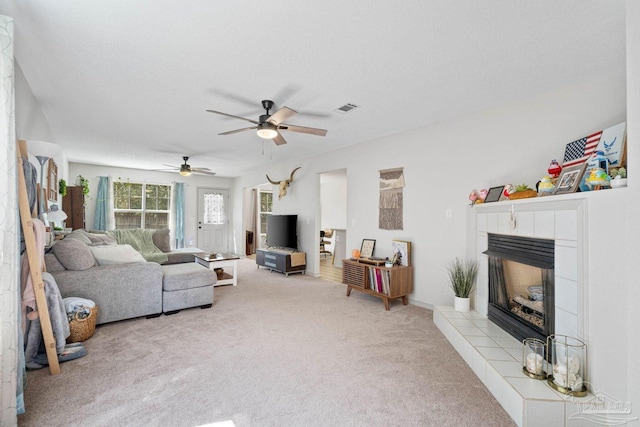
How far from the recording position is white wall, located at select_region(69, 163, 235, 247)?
716cm

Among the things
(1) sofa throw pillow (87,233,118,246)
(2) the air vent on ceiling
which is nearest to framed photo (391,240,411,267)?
(2) the air vent on ceiling

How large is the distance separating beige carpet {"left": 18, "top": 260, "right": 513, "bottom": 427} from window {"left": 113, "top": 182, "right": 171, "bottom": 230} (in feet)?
18.3

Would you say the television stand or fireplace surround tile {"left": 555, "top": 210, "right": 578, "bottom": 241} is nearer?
fireplace surround tile {"left": 555, "top": 210, "right": 578, "bottom": 241}

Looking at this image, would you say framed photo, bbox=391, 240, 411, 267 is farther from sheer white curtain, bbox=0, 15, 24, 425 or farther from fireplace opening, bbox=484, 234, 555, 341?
sheer white curtain, bbox=0, 15, 24, 425

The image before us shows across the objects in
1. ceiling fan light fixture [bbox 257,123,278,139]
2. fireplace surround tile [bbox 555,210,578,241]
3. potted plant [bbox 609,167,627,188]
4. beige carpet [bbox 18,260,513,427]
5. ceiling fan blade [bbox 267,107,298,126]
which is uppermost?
ceiling fan blade [bbox 267,107,298,126]

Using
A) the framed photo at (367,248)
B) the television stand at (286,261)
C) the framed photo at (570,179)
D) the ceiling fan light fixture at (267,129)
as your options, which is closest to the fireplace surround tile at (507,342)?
the framed photo at (570,179)

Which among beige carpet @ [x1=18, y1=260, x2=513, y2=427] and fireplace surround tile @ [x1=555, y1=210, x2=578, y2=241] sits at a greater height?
fireplace surround tile @ [x1=555, y1=210, x2=578, y2=241]

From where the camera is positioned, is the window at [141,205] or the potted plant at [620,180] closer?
the potted plant at [620,180]

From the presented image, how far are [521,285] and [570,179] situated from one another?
96 centimetres

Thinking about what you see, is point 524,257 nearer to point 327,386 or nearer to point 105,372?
point 327,386

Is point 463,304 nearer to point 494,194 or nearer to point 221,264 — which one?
point 494,194

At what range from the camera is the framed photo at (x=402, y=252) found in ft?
13.0

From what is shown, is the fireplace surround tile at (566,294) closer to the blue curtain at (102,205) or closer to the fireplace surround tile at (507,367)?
the fireplace surround tile at (507,367)

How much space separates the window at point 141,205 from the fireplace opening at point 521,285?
8.13 m
